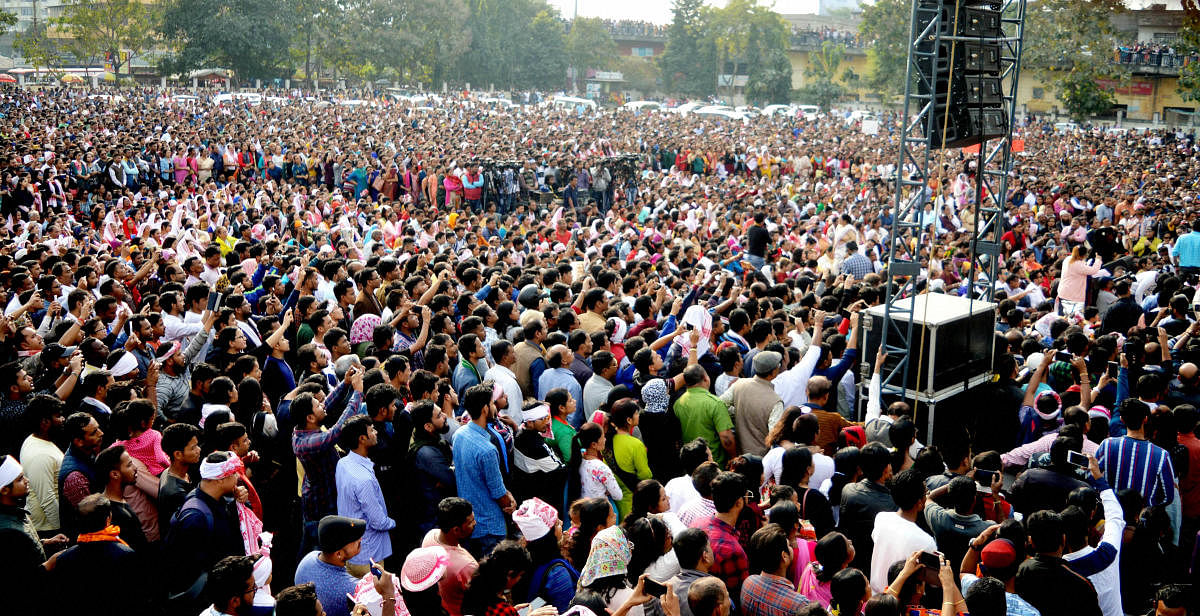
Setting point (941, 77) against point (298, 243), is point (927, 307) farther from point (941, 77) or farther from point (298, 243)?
point (298, 243)

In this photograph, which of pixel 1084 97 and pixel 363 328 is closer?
pixel 363 328

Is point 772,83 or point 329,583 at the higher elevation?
point 772,83

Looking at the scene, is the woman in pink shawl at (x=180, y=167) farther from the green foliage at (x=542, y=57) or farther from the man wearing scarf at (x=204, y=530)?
the green foliage at (x=542, y=57)

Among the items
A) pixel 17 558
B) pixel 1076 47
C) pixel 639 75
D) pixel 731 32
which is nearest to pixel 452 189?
pixel 17 558

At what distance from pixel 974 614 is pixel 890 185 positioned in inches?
616

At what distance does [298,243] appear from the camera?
1228 centimetres

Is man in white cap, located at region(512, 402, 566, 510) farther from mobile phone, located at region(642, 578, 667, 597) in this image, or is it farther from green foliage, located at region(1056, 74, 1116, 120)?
green foliage, located at region(1056, 74, 1116, 120)

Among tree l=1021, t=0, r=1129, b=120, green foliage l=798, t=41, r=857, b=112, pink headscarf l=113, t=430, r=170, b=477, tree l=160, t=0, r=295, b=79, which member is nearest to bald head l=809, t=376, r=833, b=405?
pink headscarf l=113, t=430, r=170, b=477

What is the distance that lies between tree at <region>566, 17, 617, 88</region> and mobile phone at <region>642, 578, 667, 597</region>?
57.6 m

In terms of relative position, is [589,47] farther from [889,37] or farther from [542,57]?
[889,37]

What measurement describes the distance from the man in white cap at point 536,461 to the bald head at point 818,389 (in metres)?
1.54

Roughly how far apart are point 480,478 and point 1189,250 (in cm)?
1010

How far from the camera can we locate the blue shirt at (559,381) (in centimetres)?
578

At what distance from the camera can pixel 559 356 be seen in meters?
5.82
